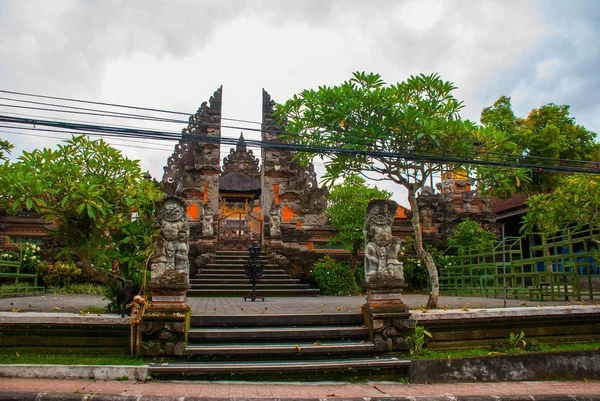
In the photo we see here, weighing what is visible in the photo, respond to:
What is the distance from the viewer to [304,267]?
1459 cm

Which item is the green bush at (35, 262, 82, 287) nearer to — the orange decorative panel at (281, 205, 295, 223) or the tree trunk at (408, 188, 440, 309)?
the orange decorative panel at (281, 205, 295, 223)

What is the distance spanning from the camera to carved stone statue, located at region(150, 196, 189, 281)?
6.38 metres

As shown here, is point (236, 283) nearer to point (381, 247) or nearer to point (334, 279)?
point (334, 279)

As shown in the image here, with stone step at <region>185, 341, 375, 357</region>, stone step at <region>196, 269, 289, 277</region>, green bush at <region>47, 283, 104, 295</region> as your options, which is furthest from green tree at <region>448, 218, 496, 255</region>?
green bush at <region>47, 283, 104, 295</region>

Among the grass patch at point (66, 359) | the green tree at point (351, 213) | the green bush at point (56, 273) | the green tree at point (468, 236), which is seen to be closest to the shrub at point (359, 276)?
the green tree at point (351, 213)

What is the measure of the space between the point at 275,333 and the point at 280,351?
0.40 m

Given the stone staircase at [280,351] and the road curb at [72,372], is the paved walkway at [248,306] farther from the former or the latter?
the road curb at [72,372]

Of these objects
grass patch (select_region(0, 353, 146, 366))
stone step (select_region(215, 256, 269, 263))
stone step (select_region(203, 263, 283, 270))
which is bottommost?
grass patch (select_region(0, 353, 146, 366))

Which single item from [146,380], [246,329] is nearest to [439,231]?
[246,329]

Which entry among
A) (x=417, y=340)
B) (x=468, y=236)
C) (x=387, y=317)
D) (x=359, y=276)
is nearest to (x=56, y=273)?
(x=359, y=276)

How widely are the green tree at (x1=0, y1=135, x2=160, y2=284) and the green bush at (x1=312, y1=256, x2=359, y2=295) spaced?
24.1ft

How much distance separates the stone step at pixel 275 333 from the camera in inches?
253

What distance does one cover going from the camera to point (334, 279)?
13570mm

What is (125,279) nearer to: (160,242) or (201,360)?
(160,242)
